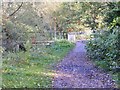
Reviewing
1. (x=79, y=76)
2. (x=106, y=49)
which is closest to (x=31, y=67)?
(x=79, y=76)

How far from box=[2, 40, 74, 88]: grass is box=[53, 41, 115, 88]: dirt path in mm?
93

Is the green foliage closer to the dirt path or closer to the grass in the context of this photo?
the dirt path

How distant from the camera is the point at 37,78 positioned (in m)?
2.65

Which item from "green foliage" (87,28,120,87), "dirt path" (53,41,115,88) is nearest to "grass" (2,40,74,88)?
"dirt path" (53,41,115,88)

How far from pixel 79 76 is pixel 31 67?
0.67 meters

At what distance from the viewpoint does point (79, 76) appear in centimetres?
285

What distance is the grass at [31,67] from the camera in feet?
7.91

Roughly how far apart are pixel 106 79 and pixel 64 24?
47.4 inches

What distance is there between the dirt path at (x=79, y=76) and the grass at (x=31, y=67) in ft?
0.31

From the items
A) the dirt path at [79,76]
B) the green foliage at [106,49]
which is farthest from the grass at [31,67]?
the green foliage at [106,49]

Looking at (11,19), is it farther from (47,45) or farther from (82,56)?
(82,56)

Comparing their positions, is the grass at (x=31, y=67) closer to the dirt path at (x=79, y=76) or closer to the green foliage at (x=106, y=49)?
the dirt path at (x=79, y=76)

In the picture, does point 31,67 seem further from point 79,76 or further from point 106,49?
point 106,49

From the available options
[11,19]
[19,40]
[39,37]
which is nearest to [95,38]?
[39,37]
